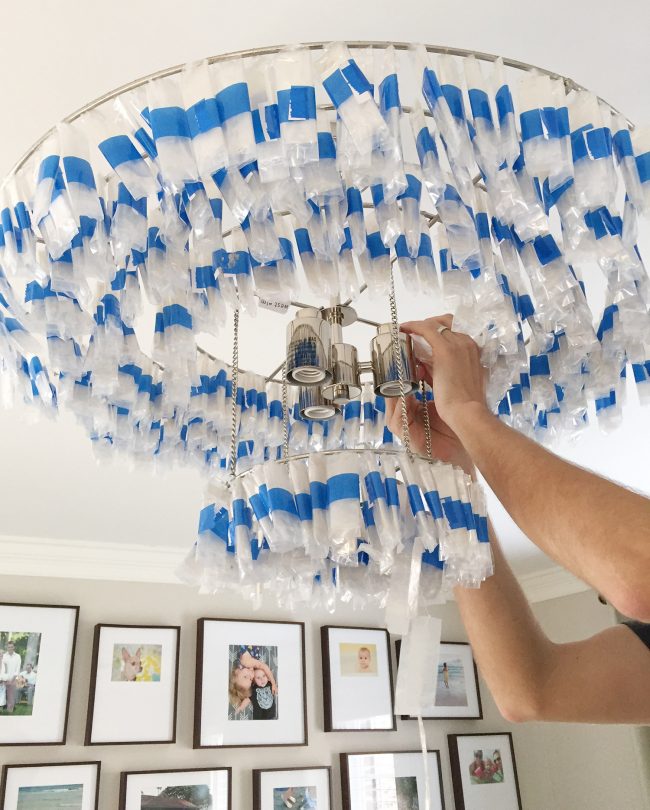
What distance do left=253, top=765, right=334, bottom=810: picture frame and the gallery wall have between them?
0.05m

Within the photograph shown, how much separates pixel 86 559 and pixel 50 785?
0.92 meters

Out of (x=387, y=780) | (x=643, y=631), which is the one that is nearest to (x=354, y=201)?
(x=643, y=631)

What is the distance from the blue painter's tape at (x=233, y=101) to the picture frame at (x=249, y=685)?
3039 millimetres

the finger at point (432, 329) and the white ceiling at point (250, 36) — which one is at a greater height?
the white ceiling at point (250, 36)

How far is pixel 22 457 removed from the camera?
2285 millimetres

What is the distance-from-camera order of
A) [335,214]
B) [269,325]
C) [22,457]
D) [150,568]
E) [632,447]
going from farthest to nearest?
1. [150,568]
2. [632,447]
3. [22,457]
4. [269,325]
5. [335,214]

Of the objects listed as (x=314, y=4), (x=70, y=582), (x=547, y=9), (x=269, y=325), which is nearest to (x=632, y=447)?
(x=269, y=325)

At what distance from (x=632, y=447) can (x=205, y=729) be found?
2.16 m

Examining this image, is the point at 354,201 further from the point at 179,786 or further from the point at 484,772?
the point at 484,772

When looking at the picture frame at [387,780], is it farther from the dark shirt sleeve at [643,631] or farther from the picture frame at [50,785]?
the dark shirt sleeve at [643,631]

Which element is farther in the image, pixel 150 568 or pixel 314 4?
pixel 150 568

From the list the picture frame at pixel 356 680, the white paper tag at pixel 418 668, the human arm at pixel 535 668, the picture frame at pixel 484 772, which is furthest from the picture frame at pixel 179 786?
the white paper tag at pixel 418 668

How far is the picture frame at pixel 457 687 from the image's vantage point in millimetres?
3766

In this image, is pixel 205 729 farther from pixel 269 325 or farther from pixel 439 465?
pixel 439 465
